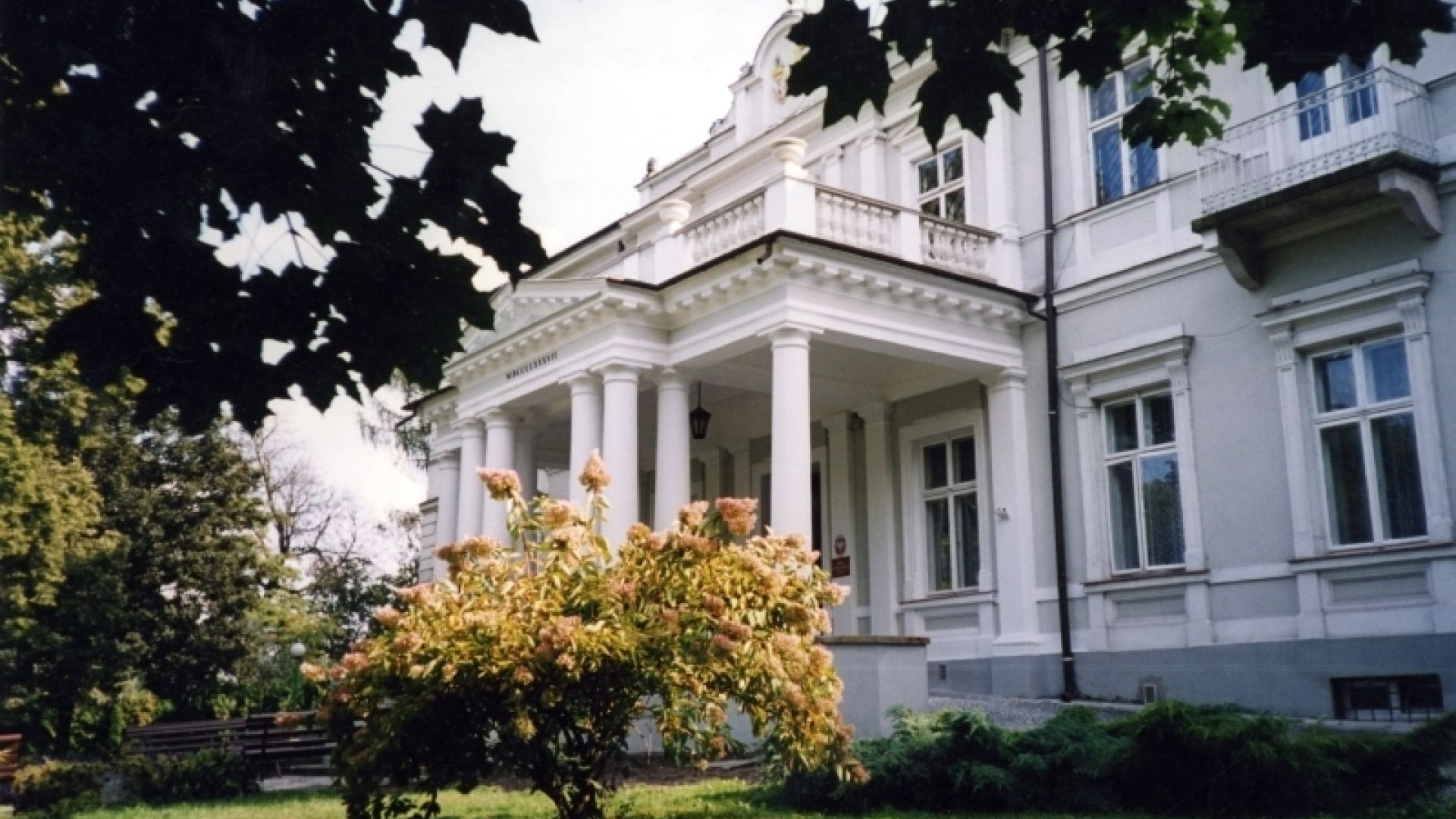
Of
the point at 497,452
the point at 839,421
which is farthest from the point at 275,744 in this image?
the point at 839,421

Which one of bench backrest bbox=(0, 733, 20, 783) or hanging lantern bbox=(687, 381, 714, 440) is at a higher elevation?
hanging lantern bbox=(687, 381, 714, 440)

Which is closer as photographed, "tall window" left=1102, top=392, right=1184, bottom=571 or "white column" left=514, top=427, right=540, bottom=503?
"tall window" left=1102, top=392, right=1184, bottom=571

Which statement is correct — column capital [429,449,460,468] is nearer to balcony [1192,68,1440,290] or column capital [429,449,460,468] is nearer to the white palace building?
the white palace building

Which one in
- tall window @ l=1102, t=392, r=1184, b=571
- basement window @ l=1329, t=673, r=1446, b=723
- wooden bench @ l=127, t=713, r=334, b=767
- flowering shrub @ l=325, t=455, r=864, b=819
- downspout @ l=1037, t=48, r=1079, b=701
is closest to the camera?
flowering shrub @ l=325, t=455, r=864, b=819

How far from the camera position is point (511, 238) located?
14.5 feet

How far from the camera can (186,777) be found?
508 inches

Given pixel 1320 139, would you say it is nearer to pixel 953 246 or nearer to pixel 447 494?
pixel 953 246

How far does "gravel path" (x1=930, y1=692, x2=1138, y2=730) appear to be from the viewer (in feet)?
40.2

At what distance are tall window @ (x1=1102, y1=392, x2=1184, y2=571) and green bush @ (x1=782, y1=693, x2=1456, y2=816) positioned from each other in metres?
4.65

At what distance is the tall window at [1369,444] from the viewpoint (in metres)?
12.1

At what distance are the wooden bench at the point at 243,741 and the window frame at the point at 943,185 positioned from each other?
1063cm

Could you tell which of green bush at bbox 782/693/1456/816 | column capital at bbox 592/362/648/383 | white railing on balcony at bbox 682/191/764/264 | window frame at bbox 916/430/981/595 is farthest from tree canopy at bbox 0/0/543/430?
window frame at bbox 916/430/981/595

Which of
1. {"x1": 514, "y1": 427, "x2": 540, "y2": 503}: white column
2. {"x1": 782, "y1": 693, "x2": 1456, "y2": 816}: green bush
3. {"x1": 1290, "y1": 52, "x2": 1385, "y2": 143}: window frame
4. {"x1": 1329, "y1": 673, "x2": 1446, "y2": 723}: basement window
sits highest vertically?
{"x1": 1290, "y1": 52, "x2": 1385, "y2": 143}: window frame

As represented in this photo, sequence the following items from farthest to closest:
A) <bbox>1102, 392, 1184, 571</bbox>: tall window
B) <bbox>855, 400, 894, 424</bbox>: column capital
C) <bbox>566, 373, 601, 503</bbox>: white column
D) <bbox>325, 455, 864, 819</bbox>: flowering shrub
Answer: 1. <bbox>855, 400, 894, 424</bbox>: column capital
2. <bbox>566, 373, 601, 503</bbox>: white column
3. <bbox>1102, 392, 1184, 571</bbox>: tall window
4. <bbox>325, 455, 864, 819</bbox>: flowering shrub
